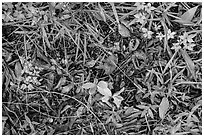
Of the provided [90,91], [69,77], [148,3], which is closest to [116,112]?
[90,91]

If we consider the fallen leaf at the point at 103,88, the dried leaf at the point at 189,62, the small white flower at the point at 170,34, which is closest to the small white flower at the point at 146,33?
the small white flower at the point at 170,34

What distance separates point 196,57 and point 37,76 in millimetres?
982

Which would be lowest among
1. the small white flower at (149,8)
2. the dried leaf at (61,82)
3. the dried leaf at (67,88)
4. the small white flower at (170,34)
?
the dried leaf at (67,88)

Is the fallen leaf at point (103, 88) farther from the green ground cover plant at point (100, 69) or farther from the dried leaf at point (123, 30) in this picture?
the dried leaf at point (123, 30)

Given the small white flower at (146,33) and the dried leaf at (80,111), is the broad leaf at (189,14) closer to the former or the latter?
the small white flower at (146,33)

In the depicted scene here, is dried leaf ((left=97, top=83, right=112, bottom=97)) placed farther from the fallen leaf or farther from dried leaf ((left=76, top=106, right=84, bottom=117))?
dried leaf ((left=76, top=106, right=84, bottom=117))

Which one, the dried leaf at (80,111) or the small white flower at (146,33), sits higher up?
the small white flower at (146,33)

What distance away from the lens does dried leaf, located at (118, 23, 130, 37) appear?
2.46 m

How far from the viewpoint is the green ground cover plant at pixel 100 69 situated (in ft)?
8.04

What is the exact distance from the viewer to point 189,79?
245cm

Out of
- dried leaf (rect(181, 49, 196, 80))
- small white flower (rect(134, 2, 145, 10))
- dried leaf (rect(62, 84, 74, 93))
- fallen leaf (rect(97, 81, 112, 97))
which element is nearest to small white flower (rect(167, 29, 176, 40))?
dried leaf (rect(181, 49, 196, 80))

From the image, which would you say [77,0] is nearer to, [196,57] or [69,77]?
[69,77]

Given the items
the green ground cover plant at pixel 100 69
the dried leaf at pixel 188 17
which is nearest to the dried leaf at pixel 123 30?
the green ground cover plant at pixel 100 69

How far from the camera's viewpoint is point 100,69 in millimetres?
2477
